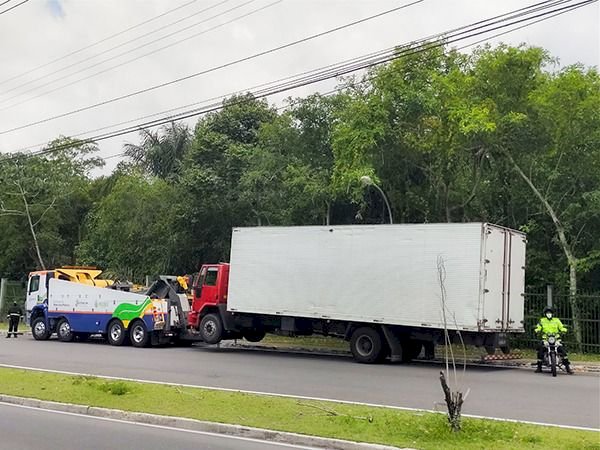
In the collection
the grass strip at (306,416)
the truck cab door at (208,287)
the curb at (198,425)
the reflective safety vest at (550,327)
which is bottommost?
the curb at (198,425)

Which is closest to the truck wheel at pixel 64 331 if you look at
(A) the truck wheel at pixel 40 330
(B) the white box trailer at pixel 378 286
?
(A) the truck wheel at pixel 40 330

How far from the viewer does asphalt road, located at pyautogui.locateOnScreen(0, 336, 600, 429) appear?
1186 centimetres

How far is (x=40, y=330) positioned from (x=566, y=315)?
65.4ft

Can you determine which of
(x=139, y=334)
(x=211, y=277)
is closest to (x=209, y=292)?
(x=211, y=277)

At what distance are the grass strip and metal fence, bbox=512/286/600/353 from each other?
13.9 metres

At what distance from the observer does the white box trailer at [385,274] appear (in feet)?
57.9

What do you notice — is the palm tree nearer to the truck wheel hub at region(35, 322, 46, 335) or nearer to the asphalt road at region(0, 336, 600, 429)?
the truck wheel hub at region(35, 322, 46, 335)

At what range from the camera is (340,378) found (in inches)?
617

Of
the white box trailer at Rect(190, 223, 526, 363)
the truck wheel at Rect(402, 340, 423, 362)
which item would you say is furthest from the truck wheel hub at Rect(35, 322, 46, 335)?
the truck wheel at Rect(402, 340, 423, 362)

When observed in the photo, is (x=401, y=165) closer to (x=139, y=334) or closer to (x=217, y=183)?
(x=217, y=183)

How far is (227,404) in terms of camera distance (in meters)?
10.9

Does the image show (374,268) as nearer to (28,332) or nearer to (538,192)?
(538,192)

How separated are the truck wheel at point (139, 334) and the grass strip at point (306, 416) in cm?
1068

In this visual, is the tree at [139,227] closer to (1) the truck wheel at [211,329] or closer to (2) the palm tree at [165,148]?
(2) the palm tree at [165,148]
